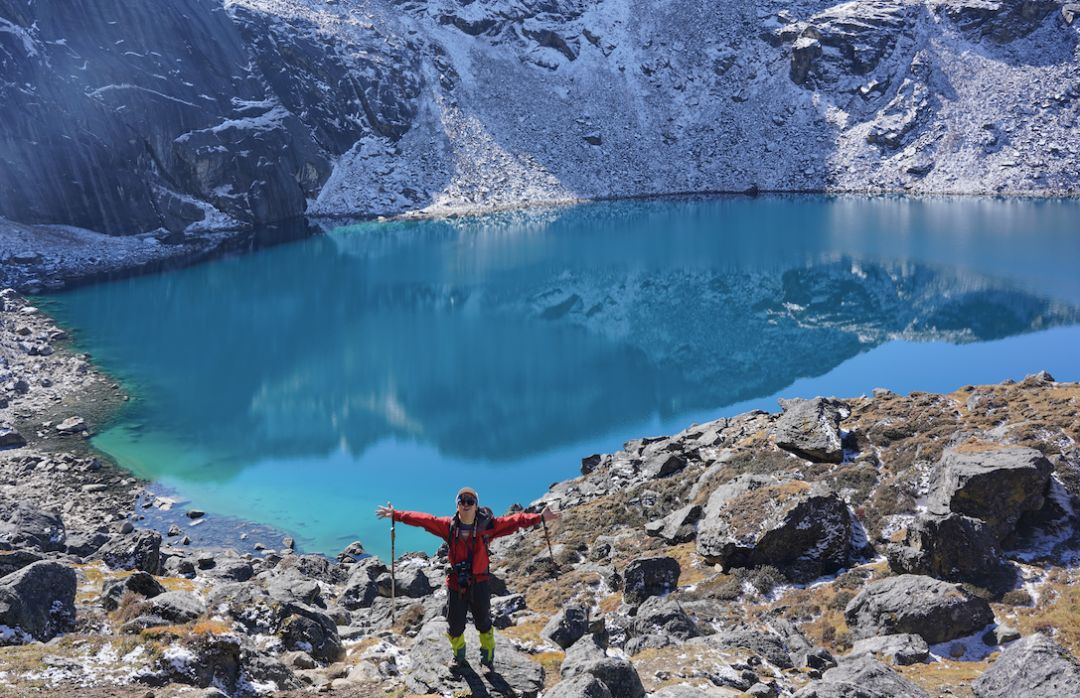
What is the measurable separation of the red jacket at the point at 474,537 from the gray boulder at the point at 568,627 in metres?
2.35

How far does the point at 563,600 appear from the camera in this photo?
1352cm

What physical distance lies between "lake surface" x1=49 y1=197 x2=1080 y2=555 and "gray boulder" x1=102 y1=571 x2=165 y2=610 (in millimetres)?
10599

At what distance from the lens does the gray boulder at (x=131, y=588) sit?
9.98 m

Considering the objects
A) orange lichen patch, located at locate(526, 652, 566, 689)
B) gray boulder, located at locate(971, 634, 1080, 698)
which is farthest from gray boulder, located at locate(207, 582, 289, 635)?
Result: gray boulder, located at locate(971, 634, 1080, 698)

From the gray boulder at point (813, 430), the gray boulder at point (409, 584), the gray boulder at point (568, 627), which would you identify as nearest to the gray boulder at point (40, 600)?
the gray boulder at point (568, 627)

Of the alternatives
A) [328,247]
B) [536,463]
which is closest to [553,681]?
[536,463]

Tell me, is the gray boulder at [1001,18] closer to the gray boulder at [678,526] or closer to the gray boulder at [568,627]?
the gray boulder at [678,526]

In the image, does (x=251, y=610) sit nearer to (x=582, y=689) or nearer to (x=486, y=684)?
(x=486, y=684)

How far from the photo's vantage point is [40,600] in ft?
29.1

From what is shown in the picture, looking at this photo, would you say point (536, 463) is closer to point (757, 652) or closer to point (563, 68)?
point (757, 652)

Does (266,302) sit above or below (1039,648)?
below

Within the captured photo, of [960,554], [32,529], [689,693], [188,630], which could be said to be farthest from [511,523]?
[32,529]

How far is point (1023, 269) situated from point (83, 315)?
55598mm

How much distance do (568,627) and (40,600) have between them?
609 centimetres
